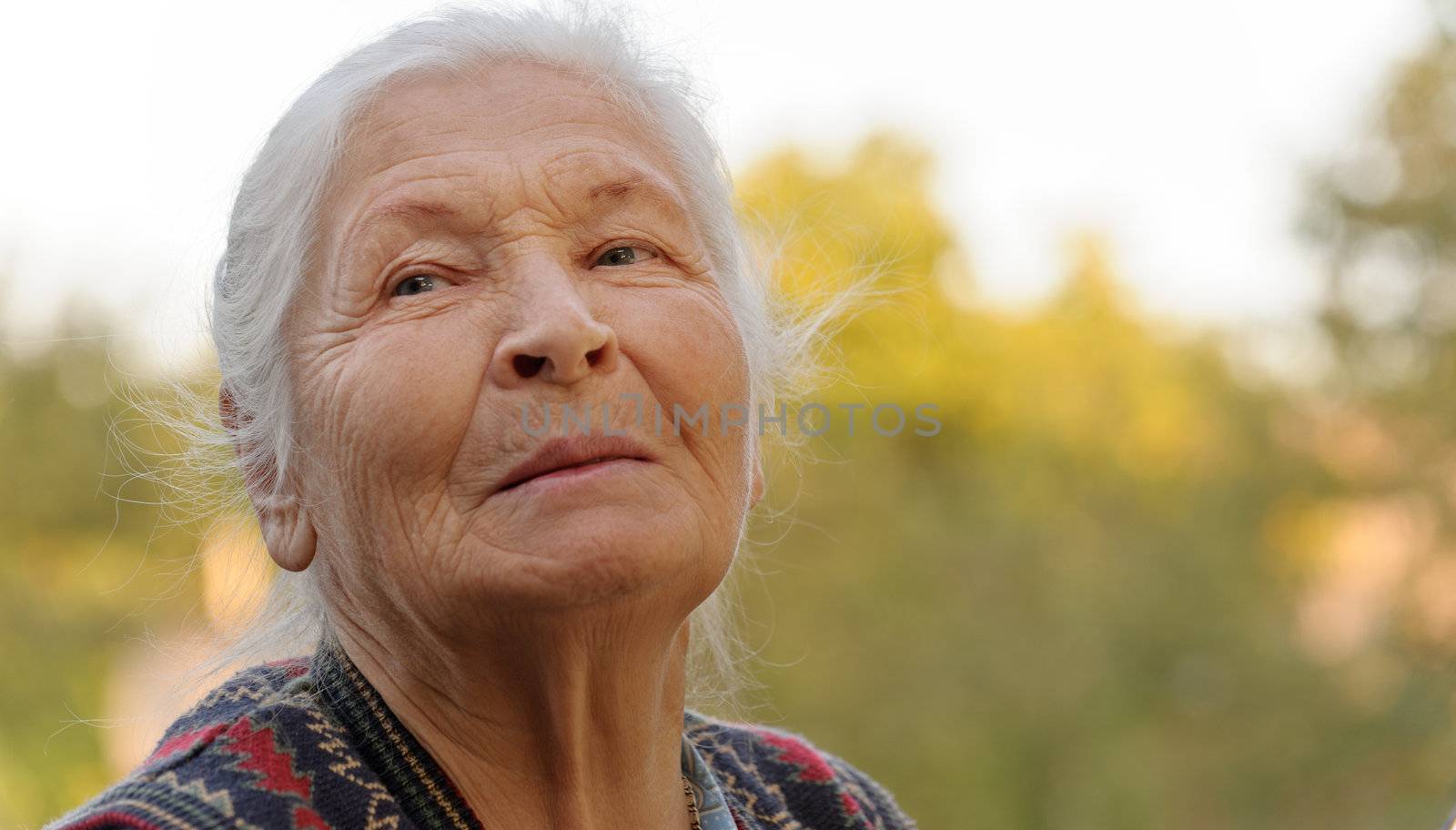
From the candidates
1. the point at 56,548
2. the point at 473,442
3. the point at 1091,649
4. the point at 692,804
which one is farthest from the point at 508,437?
the point at 1091,649

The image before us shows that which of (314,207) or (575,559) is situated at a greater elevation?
(314,207)

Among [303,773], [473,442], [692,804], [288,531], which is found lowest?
[303,773]

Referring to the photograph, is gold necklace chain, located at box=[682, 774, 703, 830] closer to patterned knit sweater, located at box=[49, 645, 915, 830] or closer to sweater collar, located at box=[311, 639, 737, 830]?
patterned knit sweater, located at box=[49, 645, 915, 830]

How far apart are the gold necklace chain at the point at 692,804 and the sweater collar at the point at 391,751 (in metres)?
0.40

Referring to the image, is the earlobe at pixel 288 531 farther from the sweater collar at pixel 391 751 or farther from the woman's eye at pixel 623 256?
the woman's eye at pixel 623 256

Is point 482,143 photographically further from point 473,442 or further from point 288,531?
point 288,531

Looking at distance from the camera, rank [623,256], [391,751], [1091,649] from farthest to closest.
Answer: [1091,649] → [623,256] → [391,751]

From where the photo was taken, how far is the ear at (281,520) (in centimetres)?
200

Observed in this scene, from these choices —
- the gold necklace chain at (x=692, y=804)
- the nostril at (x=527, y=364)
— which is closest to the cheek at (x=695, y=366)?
the nostril at (x=527, y=364)

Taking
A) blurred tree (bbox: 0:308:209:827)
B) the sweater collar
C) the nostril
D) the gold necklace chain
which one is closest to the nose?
the nostril

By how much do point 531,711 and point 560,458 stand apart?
15.3 inches

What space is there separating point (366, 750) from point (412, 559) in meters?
0.28

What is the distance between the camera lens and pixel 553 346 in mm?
1753

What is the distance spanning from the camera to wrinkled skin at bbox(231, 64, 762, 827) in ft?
5.81
